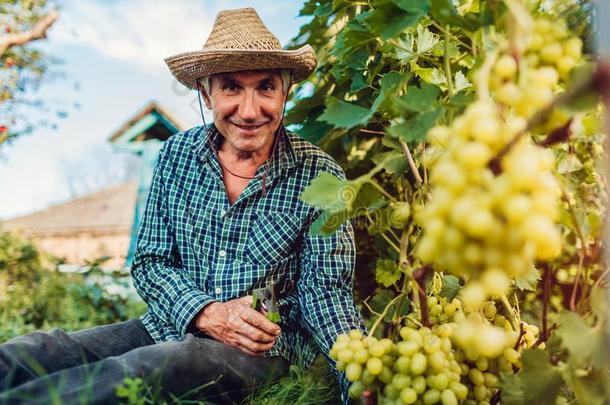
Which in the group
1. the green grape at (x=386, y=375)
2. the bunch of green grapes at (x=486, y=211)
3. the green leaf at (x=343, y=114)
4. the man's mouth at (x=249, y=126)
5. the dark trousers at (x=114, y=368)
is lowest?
the dark trousers at (x=114, y=368)

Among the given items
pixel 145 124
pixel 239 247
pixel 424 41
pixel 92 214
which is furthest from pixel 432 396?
pixel 92 214

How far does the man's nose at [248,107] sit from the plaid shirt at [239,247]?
21 cm

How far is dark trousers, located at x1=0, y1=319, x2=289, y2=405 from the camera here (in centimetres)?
154

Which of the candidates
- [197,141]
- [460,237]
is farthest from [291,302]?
[460,237]

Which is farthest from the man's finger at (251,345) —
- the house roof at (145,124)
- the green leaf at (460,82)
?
the house roof at (145,124)

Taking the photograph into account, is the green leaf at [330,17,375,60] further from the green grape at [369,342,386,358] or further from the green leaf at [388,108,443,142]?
the green grape at [369,342,386,358]

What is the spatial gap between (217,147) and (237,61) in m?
0.46

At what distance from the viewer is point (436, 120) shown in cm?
120

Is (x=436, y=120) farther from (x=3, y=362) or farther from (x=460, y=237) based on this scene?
(x=3, y=362)

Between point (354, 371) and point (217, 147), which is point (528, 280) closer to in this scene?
point (354, 371)

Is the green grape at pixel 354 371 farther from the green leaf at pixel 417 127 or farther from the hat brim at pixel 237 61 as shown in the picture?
the hat brim at pixel 237 61

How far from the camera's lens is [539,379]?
1242 millimetres

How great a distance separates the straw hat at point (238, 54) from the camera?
223 centimetres

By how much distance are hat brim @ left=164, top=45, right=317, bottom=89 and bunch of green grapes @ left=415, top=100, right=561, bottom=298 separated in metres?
1.49
